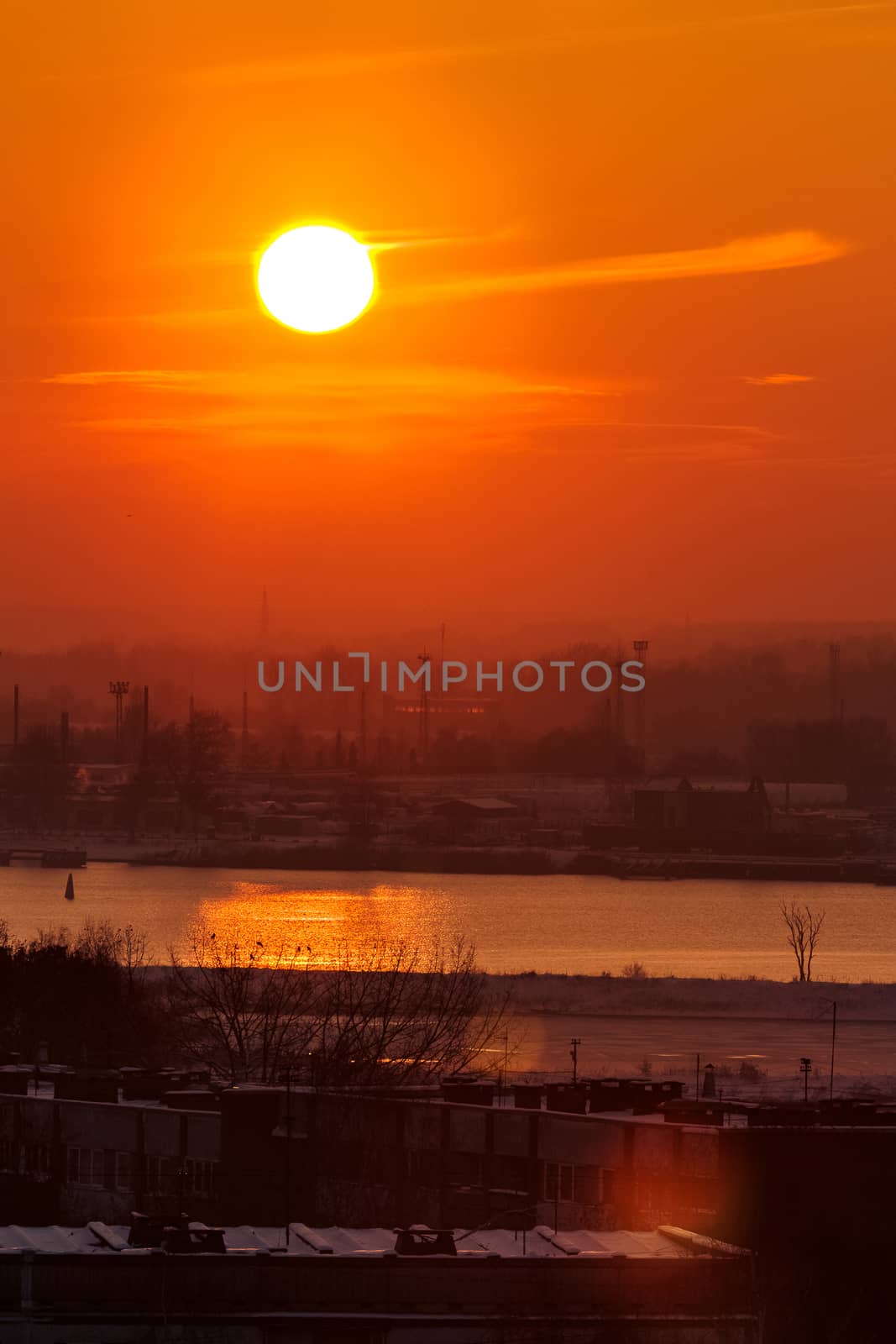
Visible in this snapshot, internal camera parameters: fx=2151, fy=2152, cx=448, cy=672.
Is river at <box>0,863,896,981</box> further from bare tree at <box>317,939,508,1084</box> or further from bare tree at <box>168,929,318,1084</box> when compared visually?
bare tree at <box>168,929,318,1084</box>

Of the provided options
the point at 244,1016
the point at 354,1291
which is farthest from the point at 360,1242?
the point at 244,1016

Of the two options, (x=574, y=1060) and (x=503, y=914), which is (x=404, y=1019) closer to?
(x=574, y=1060)

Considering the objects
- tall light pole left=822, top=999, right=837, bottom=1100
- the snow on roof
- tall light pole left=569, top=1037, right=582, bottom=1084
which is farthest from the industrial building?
tall light pole left=822, top=999, right=837, bottom=1100

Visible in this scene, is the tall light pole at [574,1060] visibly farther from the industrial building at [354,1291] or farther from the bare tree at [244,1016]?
the industrial building at [354,1291]

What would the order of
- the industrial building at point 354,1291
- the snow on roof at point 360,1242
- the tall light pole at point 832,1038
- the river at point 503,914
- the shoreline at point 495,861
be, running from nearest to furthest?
the industrial building at point 354,1291 < the snow on roof at point 360,1242 < the tall light pole at point 832,1038 < the river at point 503,914 < the shoreline at point 495,861

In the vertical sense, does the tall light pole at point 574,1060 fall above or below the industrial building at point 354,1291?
above

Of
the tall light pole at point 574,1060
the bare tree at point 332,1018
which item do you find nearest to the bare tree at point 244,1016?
the bare tree at point 332,1018
